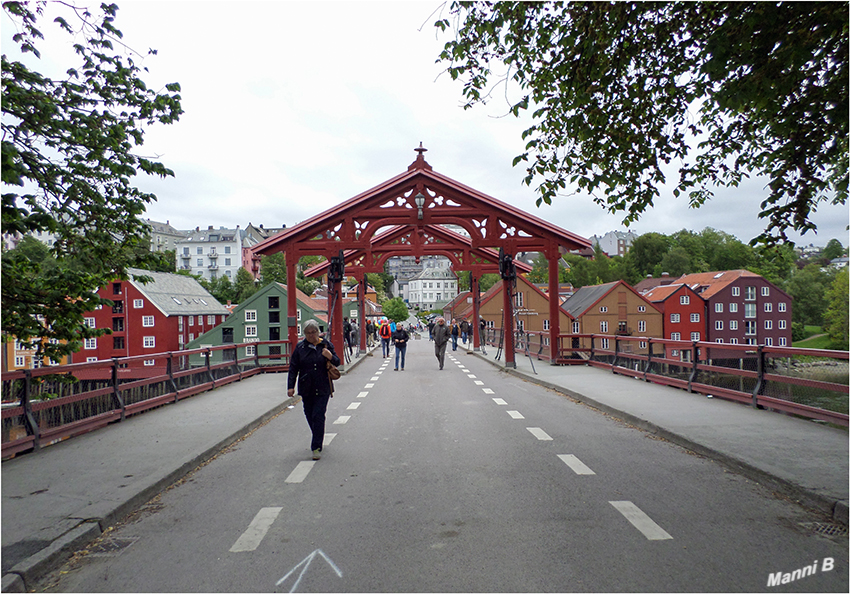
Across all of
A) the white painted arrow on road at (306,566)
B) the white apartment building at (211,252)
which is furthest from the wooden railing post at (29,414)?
the white apartment building at (211,252)

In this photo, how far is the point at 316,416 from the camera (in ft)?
23.4

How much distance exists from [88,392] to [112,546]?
4.71 metres

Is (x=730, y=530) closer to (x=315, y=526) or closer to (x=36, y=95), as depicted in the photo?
(x=315, y=526)

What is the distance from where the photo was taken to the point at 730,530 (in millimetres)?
4348

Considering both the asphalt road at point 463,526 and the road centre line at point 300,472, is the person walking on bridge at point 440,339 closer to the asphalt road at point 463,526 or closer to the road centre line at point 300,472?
the asphalt road at point 463,526

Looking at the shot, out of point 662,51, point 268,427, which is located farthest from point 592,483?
point 268,427

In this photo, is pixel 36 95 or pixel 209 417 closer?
pixel 36 95

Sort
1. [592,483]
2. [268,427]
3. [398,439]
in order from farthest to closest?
[268,427] → [398,439] → [592,483]

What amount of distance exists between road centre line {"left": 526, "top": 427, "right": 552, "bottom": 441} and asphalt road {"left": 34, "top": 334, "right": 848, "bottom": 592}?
172 mm

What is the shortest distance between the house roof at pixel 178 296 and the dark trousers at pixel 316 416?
176ft

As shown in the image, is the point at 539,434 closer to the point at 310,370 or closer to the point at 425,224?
the point at 310,370

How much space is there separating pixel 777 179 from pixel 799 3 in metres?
1.64

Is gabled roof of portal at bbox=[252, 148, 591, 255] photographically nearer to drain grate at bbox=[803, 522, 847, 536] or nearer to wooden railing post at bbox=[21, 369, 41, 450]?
wooden railing post at bbox=[21, 369, 41, 450]

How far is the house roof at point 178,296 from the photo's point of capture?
198 ft
